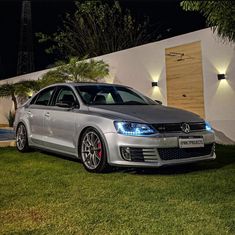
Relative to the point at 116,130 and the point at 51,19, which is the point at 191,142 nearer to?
the point at 116,130

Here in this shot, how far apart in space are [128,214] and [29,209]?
3.21 ft

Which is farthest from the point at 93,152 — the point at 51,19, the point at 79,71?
the point at 51,19

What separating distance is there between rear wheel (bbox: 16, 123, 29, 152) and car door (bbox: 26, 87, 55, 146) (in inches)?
12.8

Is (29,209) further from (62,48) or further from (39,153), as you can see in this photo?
(62,48)

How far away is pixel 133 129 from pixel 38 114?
2.41m

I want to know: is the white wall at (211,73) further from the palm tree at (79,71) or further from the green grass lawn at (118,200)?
the green grass lawn at (118,200)

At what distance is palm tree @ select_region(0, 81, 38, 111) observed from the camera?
17734mm

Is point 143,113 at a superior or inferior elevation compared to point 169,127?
superior

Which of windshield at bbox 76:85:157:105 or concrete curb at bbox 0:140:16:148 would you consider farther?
concrete curb at bbox 0:140:16:148

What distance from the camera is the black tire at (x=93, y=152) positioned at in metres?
5.24

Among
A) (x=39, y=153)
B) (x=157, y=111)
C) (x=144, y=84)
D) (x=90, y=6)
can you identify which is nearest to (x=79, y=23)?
(x=90, y=6)

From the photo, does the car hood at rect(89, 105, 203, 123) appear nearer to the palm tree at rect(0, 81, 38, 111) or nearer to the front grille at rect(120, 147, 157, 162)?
the front grille at rect(120, 147, 157, 162)

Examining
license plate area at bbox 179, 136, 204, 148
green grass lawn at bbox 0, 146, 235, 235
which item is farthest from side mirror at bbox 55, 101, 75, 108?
license plate area at bbox 179, 136, 204, 148

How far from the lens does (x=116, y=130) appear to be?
5074mm
